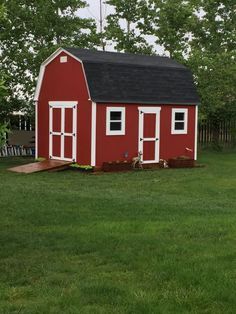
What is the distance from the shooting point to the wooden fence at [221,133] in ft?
94.0

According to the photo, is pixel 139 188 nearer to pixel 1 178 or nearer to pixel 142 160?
pixel 1 178

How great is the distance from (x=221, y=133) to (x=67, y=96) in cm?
1229

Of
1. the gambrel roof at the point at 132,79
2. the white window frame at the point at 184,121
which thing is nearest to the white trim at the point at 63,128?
the gambrel roof at the point at 132,79

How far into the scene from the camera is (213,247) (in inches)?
273

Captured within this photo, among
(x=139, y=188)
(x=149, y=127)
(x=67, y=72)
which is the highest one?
(x=67, y=72)

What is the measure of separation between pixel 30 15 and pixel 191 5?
858 cm

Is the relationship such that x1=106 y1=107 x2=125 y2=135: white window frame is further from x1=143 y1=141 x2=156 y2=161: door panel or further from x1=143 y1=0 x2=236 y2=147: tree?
x1=143 y1=0 x2=236 y2=147: tree

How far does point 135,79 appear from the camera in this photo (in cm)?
1992

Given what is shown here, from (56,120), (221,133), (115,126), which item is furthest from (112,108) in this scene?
(221,133)

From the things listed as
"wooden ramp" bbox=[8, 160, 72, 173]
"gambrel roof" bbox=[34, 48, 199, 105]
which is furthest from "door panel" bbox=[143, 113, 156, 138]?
"wooden ramp" bbox=[8, 160, 72, 173]

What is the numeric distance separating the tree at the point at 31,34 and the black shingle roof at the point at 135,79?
4.45 meters

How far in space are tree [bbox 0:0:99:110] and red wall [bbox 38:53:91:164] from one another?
314 cm

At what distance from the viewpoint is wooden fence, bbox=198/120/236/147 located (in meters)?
28.7

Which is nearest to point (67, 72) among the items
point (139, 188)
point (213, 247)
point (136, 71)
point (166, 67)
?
point (136, 71)
